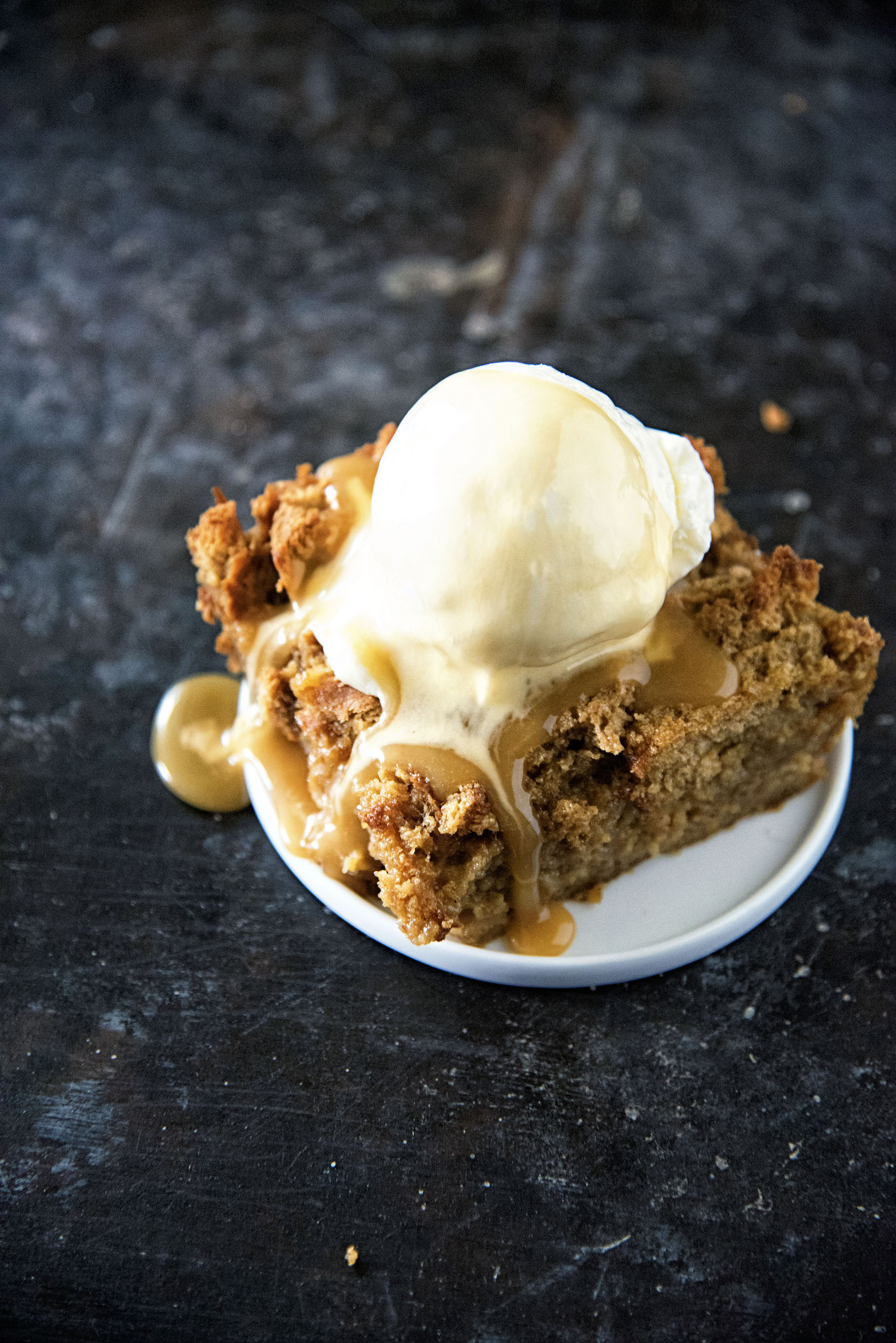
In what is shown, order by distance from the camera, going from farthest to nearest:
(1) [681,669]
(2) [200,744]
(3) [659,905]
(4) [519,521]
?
(2) [200,744] < (3) [659,905] < (1) [681,669] < (4) [519,521]

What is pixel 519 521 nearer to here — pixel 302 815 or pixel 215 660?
pixel 302 815

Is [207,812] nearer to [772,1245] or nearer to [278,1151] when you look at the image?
[278,1151]

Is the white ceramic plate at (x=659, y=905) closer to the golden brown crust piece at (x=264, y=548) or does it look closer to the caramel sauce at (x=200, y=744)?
the caramel sauce at (x=200, y=744)

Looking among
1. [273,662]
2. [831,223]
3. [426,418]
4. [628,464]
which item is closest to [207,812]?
[273,662]

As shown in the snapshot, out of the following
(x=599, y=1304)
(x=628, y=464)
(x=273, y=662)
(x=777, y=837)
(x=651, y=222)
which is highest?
(x=628, y=464)

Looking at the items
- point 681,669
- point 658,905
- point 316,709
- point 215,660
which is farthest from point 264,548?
point 658,905

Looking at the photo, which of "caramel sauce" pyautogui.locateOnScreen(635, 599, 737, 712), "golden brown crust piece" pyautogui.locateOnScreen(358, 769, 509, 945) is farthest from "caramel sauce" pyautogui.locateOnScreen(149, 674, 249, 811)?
"caramel sauce" pyautogui.locateOnScreen(635, 599, 737, 712)
